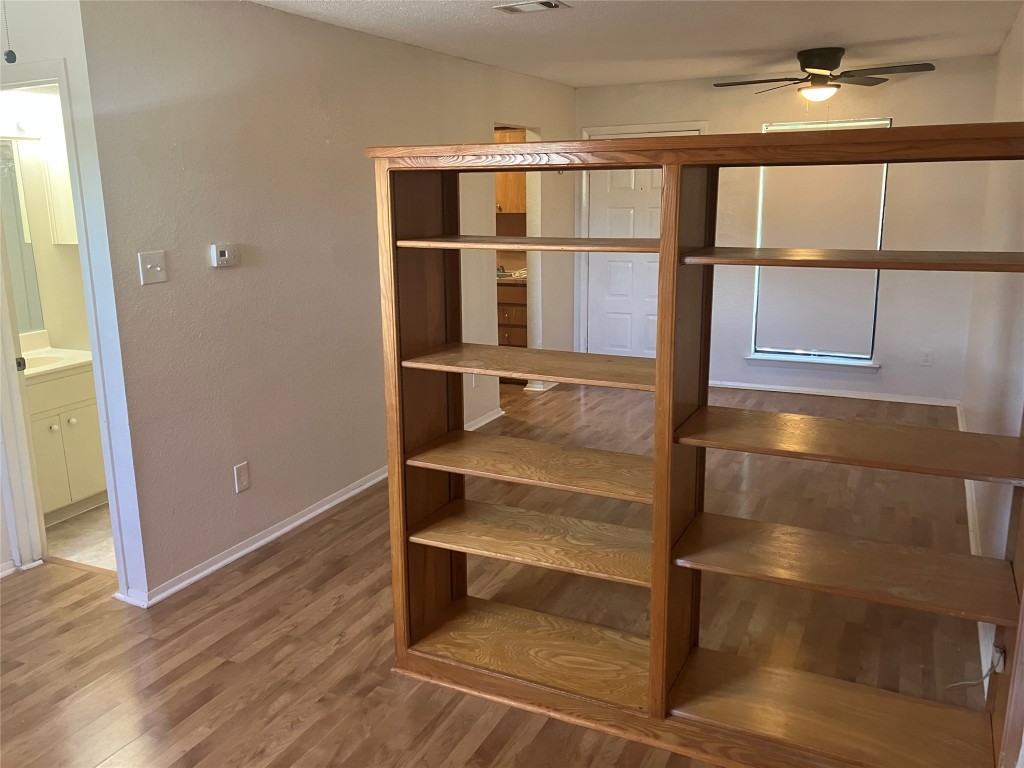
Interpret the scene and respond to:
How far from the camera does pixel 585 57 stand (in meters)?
4.84

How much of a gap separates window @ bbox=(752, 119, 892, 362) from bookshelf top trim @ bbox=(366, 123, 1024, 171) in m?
4.06

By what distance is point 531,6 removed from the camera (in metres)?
3.47

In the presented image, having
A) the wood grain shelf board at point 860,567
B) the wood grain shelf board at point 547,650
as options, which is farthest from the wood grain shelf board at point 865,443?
the wood grain shelf board at point 547,650

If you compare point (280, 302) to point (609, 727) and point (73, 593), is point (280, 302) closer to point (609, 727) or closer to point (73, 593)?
point (73, 593)

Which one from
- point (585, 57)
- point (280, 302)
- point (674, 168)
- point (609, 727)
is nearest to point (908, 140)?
point (674, 168)

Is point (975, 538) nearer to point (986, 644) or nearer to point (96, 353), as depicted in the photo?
point (986, 644)

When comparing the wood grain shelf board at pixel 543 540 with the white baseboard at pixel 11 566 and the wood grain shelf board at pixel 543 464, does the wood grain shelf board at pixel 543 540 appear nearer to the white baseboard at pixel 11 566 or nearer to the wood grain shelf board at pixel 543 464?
the wood grain shelf board at pixel 543 464

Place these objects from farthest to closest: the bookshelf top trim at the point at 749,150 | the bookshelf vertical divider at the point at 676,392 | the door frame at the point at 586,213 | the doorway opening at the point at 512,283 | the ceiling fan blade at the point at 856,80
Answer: the doorway opening at the point at 512,283 → the door frame at the point at 586,213 → the ceiling fan blade at the point at 856,80 → the bookshelf vertical divider at the point at 676,392 → the bookshelf top trim at the point at 749,150

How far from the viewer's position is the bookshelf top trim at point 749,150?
1646 mm

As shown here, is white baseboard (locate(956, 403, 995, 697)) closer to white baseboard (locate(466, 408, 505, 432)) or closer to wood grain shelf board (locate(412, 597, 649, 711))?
wood grain shelf board (locate(412, 597, 649, 711))

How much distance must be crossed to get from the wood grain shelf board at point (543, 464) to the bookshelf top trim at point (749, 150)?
0.88 meters

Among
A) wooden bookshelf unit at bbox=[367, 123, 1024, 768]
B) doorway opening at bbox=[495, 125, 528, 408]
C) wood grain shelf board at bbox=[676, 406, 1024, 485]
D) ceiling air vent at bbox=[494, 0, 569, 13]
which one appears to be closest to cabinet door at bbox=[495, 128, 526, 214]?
doorway opening at bbox=[495, 125, 528, 408]

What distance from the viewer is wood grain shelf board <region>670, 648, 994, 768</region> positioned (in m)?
2.09

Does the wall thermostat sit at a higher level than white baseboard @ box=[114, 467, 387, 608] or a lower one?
higher
